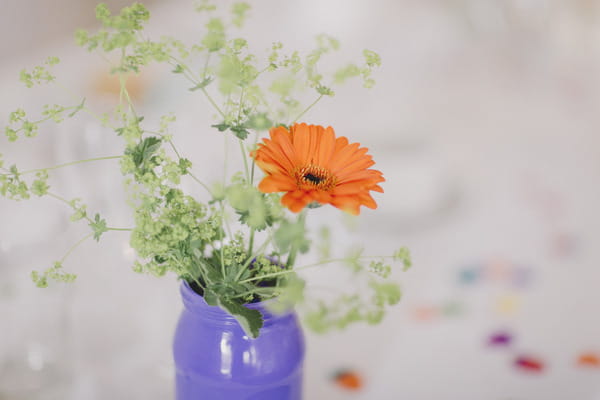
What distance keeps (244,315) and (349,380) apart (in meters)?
0.41

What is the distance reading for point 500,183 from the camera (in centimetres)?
144

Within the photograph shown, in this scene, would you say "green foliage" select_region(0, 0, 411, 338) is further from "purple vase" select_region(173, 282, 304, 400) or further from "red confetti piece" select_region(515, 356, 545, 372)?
"red confetti piece" select_region(515, 356, 545, 372)

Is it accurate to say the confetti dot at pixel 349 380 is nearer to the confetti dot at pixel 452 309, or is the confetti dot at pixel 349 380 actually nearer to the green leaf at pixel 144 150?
the confetti dot at pixel 452 309

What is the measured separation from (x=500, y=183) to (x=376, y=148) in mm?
271

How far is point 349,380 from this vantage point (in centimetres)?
94

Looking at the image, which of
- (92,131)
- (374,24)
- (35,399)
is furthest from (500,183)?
(35,399)

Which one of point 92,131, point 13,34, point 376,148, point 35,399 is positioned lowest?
point 35,399

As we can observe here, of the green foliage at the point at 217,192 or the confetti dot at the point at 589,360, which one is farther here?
the confetti dot at the point at 589,360

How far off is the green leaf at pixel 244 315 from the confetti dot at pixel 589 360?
0.60m

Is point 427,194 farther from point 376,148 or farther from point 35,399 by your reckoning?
point 35,399

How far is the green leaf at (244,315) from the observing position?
564mm

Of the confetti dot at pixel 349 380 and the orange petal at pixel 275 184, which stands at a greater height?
the orange petal at pixel 275 184

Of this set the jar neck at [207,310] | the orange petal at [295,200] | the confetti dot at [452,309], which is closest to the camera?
the orange petal at [295,200]

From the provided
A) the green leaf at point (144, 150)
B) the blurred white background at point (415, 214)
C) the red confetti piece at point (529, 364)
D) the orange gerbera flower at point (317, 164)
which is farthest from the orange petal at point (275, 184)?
the red confetti piece at point (529, 364)
